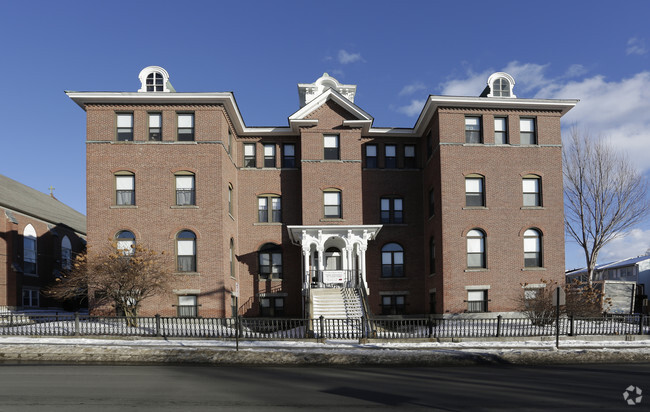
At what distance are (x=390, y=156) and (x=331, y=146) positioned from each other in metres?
4.11

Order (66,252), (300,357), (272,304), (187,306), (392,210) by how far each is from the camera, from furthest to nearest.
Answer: (66,252)
(392,210)
(272,304)
(187,306)
(300,357)

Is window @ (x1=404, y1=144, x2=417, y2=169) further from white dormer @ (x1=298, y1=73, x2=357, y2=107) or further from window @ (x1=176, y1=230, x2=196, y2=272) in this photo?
window @ (x1=176, y1=230, x2=196, y2=272)

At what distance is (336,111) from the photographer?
106 feet

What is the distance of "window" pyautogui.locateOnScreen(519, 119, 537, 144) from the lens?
100.0ft

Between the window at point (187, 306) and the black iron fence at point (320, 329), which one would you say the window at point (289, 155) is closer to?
the window at point (187, 306)

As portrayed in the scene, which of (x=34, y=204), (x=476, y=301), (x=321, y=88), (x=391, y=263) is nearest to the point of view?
(x=476, y=301)

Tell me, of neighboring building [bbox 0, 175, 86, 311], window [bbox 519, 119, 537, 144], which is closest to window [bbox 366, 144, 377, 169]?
window [bbox 519, 119, 537, 144]

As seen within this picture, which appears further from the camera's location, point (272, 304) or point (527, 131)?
point (272, 304)

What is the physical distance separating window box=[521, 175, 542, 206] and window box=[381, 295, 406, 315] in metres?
9.21

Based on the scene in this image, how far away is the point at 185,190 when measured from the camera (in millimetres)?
28859

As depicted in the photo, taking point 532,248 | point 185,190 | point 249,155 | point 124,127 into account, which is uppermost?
point 124,127

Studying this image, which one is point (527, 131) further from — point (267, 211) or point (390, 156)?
point (267, 211)

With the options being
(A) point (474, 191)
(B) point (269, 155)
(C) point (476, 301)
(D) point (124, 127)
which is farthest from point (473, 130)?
(D) point (124, 127)

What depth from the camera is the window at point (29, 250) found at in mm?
36688
